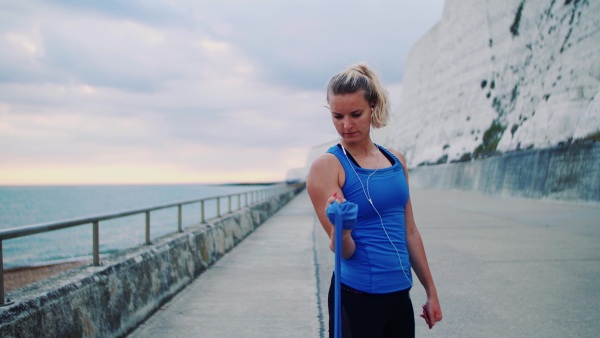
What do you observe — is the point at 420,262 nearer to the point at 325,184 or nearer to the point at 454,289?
the point at 325,184

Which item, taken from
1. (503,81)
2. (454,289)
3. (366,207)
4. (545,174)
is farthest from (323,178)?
(503,81)

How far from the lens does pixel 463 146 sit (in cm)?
4119

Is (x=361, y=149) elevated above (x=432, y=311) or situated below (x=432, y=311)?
above

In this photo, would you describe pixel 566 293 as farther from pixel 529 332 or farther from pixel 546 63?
pixel 546 63

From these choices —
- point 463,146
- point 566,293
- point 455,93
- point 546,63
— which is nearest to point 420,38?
point 455,93

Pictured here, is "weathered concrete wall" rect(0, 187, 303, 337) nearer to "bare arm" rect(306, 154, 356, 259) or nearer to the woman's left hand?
"bare arm" rect(306, 154, 356, 259)

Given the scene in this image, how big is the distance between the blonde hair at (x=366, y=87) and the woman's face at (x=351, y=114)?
0.08 feet

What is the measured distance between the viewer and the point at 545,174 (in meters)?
20.3

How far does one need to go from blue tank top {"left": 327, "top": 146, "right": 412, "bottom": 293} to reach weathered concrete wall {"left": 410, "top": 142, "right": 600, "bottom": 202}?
1669 cm

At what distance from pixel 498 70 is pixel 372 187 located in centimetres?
3950

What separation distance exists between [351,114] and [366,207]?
40cm

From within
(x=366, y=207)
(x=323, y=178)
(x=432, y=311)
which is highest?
(x=323, y=178)

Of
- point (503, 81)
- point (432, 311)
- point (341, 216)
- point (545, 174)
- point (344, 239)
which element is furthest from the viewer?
point (503, 81)

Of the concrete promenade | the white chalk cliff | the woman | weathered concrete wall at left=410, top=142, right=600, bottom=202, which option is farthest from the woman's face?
the white chalk cliff
